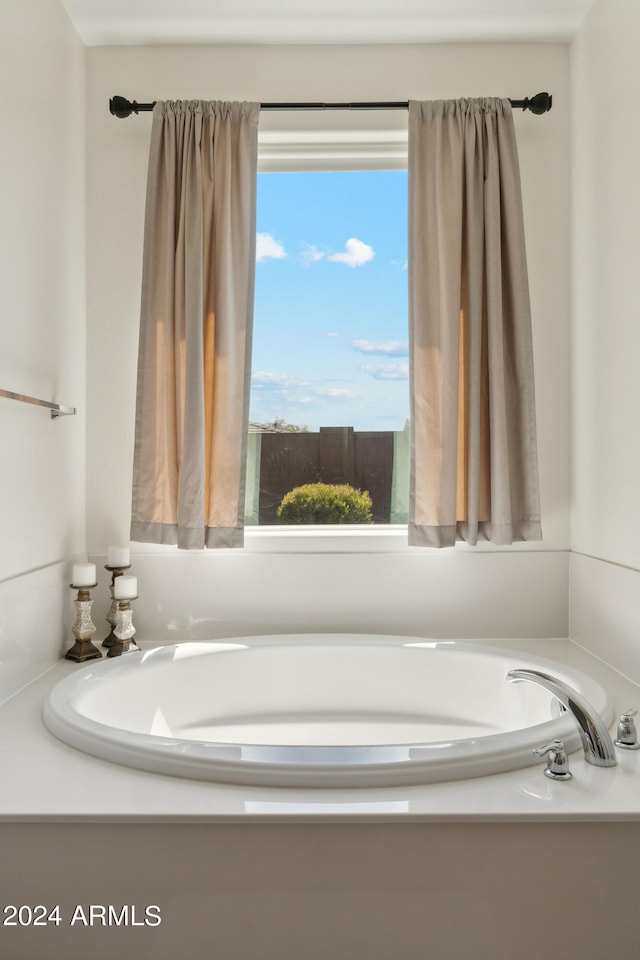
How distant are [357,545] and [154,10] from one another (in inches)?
69.2

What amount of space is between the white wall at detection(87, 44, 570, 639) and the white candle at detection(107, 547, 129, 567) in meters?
0.14

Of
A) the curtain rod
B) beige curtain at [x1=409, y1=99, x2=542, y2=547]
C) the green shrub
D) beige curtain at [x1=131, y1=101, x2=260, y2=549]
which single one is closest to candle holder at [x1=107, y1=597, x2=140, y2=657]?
beige curtain at [x1=131, y1=101, x2=260, y2=549]

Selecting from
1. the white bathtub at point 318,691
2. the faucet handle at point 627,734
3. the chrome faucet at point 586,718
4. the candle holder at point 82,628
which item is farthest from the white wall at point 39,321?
the faucet handle at point 627,734

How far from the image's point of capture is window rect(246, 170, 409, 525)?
2420 millimetres

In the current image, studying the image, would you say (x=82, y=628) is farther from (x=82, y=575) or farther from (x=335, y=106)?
(x=335, y=106)

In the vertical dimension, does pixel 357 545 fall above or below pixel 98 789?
above

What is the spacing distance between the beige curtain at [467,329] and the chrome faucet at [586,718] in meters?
0.87

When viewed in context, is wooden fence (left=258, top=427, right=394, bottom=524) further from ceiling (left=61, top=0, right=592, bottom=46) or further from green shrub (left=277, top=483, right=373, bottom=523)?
ceiling (left=61, top=0, right=592, bottom=46)

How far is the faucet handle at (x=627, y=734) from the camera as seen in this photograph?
4.59 feet

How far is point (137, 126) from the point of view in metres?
2.32
